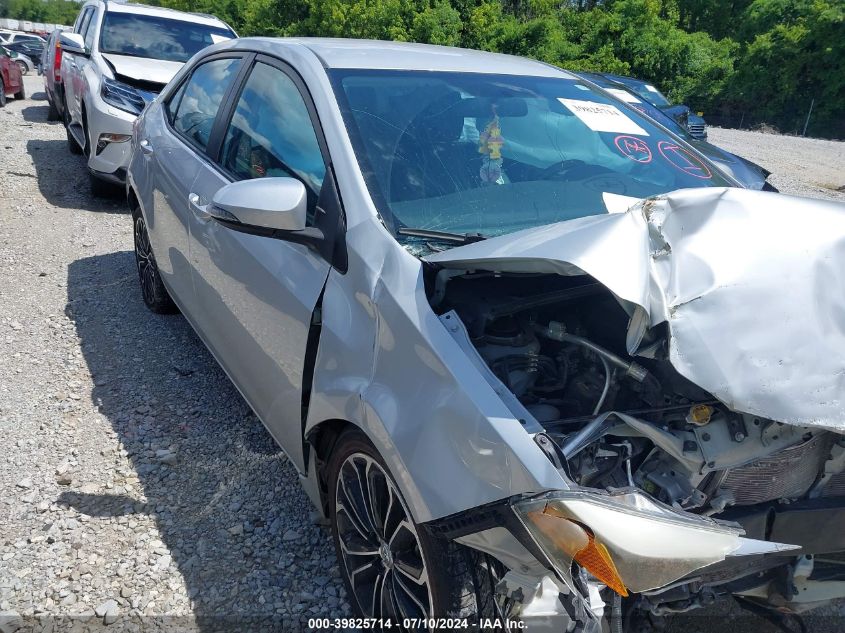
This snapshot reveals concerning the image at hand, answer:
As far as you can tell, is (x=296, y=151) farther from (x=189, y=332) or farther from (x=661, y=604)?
(x=189, y=332)

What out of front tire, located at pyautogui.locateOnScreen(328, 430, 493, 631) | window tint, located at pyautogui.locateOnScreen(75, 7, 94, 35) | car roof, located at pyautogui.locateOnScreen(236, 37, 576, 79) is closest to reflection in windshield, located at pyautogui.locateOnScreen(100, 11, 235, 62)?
window tint, located at pyautogui.locateOnScreen(75, 7, 94, 35)

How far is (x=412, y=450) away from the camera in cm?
184

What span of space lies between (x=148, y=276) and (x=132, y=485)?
197 centimetres

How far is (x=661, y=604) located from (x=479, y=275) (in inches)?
41.1

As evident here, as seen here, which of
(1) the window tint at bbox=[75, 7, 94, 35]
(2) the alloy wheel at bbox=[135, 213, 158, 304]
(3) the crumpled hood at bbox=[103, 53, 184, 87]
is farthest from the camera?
(1) the window tint at bbox=[75, 7, 94, 35]

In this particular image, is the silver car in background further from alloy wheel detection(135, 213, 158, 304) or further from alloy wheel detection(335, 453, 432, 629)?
alloy wheel detection(135, 213, 158, 304)

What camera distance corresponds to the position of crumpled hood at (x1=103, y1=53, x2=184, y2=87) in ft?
23.7

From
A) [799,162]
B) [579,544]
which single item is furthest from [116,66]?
[799,162]

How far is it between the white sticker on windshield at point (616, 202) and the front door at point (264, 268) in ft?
3.13

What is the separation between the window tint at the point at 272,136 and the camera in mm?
2533

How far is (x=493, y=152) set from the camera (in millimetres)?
2674

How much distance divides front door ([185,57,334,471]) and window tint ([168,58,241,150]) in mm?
272

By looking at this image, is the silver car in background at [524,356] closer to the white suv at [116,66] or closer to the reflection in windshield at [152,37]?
the white suv at [116,66]

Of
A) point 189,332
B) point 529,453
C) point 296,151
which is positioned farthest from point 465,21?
point 529,453
